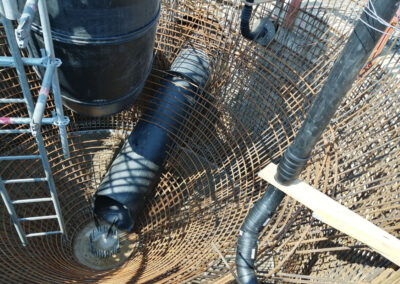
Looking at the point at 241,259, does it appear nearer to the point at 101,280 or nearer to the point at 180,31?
the point at 101,280

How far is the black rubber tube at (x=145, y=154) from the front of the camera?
5.60 metres

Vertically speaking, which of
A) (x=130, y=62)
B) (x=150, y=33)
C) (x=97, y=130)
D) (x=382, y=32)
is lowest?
(x=97, y=130)

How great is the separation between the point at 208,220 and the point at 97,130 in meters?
3.60

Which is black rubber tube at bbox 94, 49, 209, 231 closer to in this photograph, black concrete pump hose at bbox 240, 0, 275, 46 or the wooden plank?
black concrete pump hose at bbox 240, 0, 275, 46

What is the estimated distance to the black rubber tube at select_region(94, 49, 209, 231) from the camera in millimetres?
5602

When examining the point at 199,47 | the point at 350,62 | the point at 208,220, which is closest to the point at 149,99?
the point at 199,47

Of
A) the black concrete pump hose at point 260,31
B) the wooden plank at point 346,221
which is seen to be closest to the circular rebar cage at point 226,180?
the black concrete pump hose at point 260,31

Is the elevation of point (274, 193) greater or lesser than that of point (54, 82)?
lesser

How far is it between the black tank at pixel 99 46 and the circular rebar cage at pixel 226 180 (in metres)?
1.94

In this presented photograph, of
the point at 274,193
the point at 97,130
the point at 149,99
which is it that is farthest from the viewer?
the point at 97,130

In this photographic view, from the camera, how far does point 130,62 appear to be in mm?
3738

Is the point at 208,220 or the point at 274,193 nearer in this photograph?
the point at 274,193

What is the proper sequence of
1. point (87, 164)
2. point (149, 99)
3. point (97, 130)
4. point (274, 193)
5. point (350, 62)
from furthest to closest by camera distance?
point (97, 130), point (87, 164), point (149, 99), point (274, 193), point (350, 62)

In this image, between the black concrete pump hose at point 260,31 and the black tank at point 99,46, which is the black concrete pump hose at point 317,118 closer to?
the black tank at point 99,46
